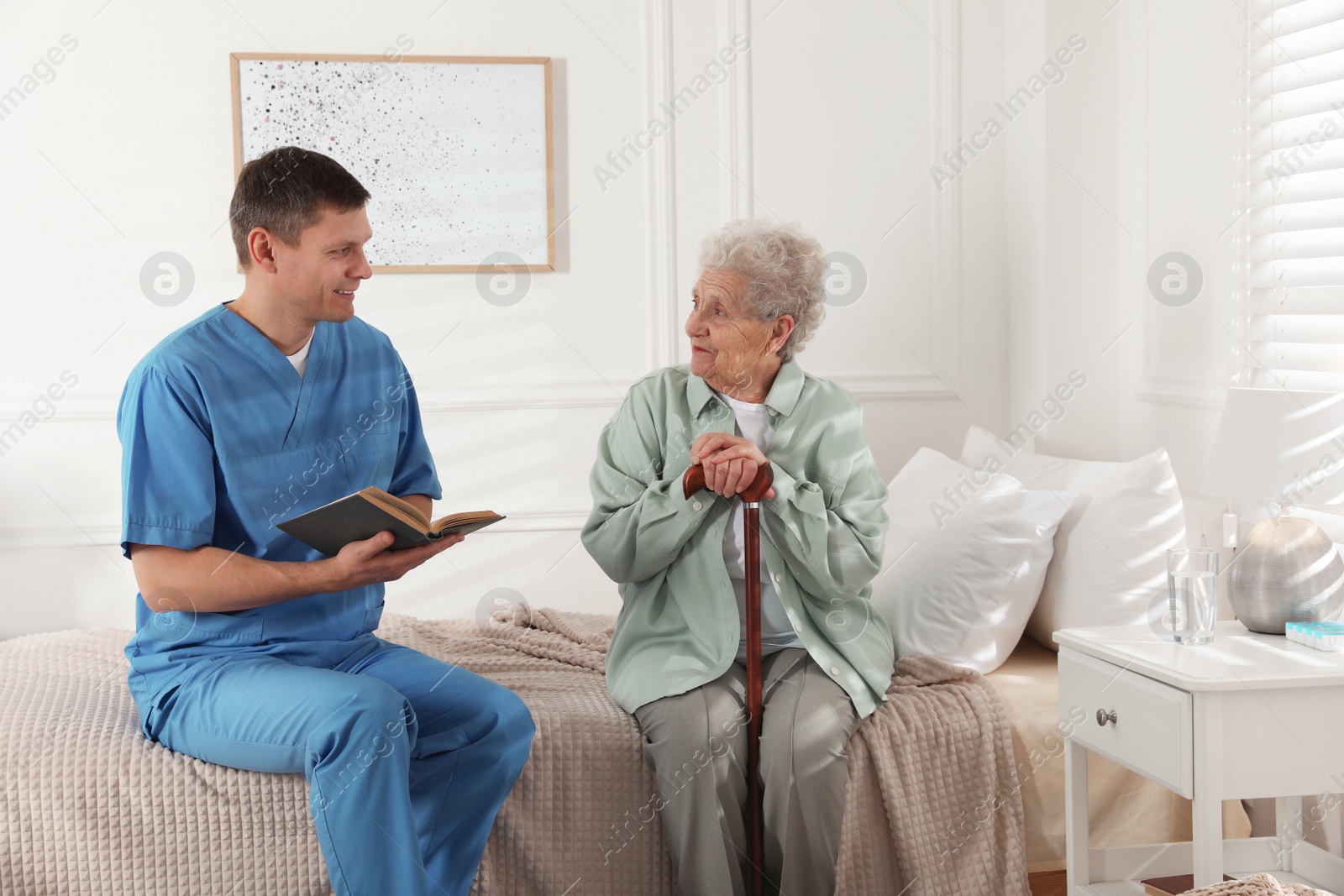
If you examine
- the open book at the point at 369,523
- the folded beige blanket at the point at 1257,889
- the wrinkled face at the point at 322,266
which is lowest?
the folded beige blanket at the point at 1257,889

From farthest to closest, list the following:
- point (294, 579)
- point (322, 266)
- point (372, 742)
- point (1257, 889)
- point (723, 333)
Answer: point (723, 333), point (322, 266), point (294, 579), point (372, 742), point (1257, 889)

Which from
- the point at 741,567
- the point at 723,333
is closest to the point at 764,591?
the point at 741,567

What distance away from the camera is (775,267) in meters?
2.09

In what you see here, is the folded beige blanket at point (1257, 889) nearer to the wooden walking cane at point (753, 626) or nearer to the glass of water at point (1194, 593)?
the glass of water at point (1194, 593)

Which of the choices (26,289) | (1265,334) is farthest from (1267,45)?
(26,289)

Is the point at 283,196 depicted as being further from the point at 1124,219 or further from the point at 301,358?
the point at 1124,219

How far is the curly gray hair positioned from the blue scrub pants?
Result: 892 millimetres

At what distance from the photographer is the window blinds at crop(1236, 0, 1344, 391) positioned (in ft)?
6.47

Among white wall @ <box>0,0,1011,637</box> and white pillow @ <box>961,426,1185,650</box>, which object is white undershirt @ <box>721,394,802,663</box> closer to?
white pillow @ <box>961,426,1185,650</box>

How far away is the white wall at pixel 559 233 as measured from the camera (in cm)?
278

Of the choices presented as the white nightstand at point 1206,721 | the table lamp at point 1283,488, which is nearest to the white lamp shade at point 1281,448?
the table lamp at point 1283,488

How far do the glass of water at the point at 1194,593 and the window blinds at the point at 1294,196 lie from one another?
0.48 meters

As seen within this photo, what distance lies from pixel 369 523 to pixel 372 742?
318 millimetres

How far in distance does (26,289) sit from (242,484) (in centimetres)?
151
